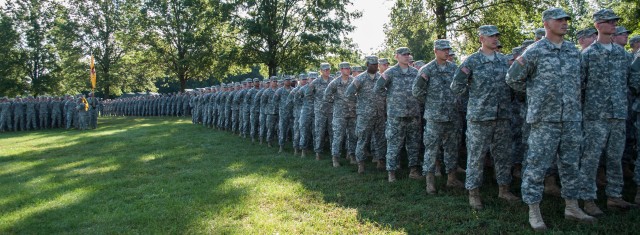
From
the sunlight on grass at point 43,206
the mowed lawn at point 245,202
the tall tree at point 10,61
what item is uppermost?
the tall tree at point 10,61

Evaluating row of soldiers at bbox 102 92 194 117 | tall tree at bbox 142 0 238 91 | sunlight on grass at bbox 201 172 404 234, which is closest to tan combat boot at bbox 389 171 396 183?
sunlight on grass at bbox 201 172 404 234

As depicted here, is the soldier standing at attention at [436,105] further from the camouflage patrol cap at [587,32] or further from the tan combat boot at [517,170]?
the camouflage patrol cap at [587,32]

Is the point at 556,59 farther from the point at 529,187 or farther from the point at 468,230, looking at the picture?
Result: the point at 468,230

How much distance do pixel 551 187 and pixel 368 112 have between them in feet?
10.5

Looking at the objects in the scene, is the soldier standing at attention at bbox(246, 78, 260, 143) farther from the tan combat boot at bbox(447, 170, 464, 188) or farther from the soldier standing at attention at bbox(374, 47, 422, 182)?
the tan combat boot at bbox(447, 170, 464, 188)

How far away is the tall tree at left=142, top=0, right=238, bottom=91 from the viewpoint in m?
29.5

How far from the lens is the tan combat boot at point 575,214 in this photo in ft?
14.8

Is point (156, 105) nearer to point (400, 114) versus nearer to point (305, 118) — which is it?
point (305, 118)

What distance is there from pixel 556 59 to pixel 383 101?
400 centimetres

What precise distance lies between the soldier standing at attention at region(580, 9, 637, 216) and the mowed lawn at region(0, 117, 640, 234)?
45 cm

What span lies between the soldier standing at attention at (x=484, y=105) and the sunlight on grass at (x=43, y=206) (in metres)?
5.60

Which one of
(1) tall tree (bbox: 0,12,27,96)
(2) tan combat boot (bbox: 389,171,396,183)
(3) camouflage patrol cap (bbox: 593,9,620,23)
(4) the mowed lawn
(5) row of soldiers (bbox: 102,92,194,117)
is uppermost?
(1) tall tree (bbox: 0,12,27,96)

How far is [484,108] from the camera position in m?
5.23

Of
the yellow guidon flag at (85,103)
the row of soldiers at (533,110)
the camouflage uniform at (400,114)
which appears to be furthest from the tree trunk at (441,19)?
the yellow guidon flag at (85,103)
